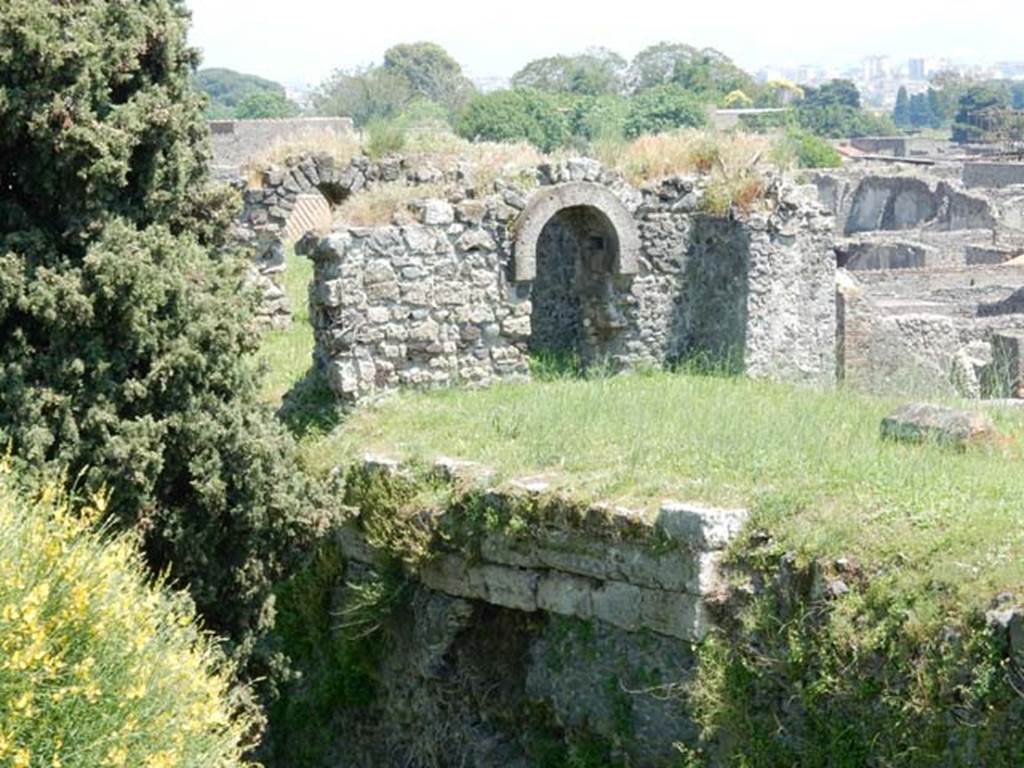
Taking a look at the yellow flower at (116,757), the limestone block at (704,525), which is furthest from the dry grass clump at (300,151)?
the yellow flower at (116,757)

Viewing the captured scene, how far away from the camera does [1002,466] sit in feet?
36.5

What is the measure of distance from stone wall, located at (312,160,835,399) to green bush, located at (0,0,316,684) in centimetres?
261

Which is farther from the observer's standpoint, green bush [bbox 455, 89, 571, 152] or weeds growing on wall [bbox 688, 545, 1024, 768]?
green bush [bbox 455, 89, 571, 152]

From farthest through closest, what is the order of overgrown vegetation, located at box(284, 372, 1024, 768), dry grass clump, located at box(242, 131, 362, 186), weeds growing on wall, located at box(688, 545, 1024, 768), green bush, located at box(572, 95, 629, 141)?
green bush, located at box(572, 95, 629, 141), dry grass clump, located at box(242, 131, 362, 186), overgrown vegetation, located at box(284, 372, 1024, 768), weeds growing on wall, located at box(688, 545, 1024, 768)

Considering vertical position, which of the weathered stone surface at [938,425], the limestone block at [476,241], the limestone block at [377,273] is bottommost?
the weathered stone surface at [938,425]

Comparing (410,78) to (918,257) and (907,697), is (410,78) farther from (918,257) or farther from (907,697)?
Result: (907,697)

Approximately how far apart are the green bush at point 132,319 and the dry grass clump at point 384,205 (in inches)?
115

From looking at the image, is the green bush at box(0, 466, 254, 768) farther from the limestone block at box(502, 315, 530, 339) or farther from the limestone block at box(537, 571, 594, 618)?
the limestone block at box(502, 315, 530, 339)

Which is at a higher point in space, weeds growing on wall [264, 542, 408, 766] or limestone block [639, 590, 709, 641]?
limestone block [639, 590, 709, 641]

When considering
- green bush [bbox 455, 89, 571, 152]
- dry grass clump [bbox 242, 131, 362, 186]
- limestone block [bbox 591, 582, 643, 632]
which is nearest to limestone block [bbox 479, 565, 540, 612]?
limestone block [bbox 591, 582, 643, 632]

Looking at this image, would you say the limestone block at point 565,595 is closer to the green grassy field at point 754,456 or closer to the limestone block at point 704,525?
the green grassy field at point 754,456

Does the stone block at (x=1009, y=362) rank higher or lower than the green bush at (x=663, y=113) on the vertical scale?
lower

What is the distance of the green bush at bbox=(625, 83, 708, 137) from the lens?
218ft

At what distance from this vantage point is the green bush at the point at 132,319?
425 inches
